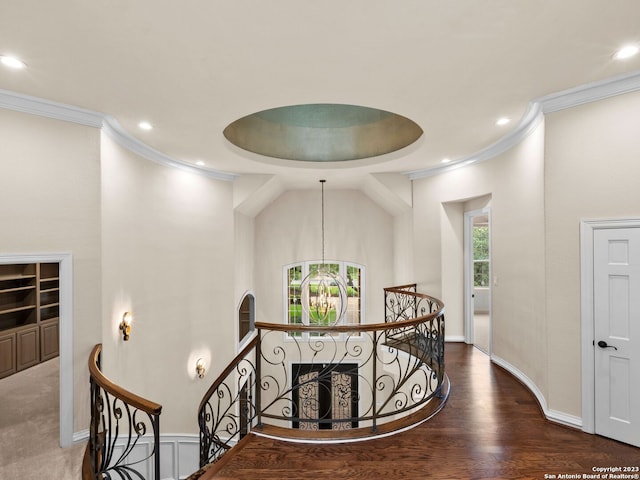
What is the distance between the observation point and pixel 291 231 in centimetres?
882

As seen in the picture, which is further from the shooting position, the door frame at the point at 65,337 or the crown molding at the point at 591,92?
the door frame at the point at 65,337

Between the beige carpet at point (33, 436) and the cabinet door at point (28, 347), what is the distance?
800 mm

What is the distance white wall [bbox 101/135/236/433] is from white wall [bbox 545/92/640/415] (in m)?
5.00

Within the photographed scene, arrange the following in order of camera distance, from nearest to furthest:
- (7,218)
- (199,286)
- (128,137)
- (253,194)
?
(7,218) < (128,137) < (199,286) < (253,194)

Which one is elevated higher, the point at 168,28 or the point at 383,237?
the point at 168,28

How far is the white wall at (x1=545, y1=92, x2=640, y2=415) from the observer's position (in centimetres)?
321

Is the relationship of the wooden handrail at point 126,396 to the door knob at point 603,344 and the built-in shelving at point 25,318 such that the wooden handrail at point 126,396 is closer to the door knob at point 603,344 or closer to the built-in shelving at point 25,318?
the door knob at point 603,344

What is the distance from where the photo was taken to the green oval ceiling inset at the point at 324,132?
19.2 ft

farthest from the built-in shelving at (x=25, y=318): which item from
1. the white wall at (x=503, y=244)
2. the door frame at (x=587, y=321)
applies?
the door frame at (x=587, y=321)

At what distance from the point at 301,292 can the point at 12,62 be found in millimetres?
7019

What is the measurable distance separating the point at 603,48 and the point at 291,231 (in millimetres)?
6916

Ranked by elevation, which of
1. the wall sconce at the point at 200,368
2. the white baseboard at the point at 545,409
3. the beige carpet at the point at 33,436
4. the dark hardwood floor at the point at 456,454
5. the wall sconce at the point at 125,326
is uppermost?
the wall sconce at the point at 125,326

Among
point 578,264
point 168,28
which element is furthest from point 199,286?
point 578,264

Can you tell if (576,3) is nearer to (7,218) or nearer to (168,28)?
(168,28)
